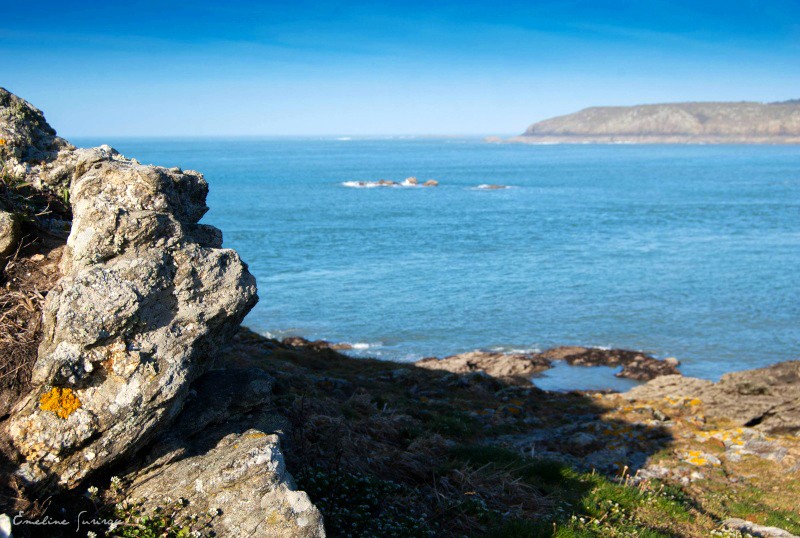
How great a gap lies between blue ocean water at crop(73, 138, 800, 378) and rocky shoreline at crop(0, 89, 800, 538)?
20594 millimetres

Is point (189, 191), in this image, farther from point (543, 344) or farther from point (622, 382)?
point (543, 344)

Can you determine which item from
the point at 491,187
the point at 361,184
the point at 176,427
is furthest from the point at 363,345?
the point at 361,184

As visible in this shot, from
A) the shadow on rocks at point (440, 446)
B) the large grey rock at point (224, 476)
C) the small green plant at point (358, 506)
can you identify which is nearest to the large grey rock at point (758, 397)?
the shadow on rocks at point (440, 446)

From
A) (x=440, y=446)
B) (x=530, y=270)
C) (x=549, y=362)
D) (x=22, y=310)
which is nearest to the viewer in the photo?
(x=22, y=310)

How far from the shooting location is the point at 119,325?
Result: 5.85m

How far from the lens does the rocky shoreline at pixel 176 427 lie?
5.77m

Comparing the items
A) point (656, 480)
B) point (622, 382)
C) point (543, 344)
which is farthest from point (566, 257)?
point (656, 480)

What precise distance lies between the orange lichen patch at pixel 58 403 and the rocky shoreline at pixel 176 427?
0.01 metres

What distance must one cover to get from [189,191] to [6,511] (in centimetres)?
406

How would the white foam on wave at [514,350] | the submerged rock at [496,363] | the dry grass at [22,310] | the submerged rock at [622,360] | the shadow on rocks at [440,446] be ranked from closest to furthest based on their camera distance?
the dry grass at [22,310], the shadow on rocks at [440,446], the submerged rock at [496,363], the submerged rock at [622,360], the white foam on wave at [514,350]

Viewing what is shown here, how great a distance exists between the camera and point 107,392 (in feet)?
19.1

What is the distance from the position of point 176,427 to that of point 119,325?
5.18ft

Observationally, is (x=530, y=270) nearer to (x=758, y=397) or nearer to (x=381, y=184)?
(x=758, y=397)

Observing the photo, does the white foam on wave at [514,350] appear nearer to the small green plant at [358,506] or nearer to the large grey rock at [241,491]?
the small green plant at [358,506]
